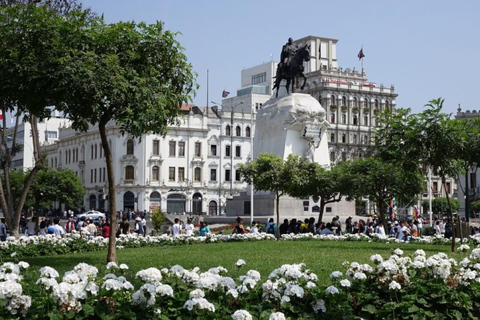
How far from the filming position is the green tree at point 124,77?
14047 millimetres

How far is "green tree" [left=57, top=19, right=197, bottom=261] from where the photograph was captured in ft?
46.1

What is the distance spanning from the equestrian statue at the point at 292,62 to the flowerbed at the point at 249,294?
3239cm

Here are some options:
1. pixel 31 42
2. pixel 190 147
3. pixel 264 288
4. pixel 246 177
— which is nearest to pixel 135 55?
pixel 31 42

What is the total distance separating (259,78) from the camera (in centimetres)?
12112

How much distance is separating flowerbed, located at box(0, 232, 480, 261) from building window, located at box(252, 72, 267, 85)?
91.8 meters

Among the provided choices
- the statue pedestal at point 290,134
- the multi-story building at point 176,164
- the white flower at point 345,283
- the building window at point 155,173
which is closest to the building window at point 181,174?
the multi-story building at point 176,164

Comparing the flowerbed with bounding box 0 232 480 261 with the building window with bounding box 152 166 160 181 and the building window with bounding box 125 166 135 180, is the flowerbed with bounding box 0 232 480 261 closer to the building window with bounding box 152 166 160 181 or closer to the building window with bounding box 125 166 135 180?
the building window with bounding box 125 166 135 180

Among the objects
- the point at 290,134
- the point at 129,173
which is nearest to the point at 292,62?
the point at 290,134

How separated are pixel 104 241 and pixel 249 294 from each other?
16.3m

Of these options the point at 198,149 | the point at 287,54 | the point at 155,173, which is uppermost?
the point at 287,54

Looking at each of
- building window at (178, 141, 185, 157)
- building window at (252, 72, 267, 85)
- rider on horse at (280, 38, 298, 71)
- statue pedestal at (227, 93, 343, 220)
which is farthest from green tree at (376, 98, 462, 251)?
building window at (252, 72, 267, 85)

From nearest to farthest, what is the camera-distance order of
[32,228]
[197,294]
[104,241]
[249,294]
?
1. [197,294]
2. [249,294]
3. [104,241]
4. [32,228]

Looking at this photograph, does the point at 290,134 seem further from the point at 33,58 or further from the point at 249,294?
the point at 249,294

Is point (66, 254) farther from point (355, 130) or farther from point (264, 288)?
point (355, 130)
